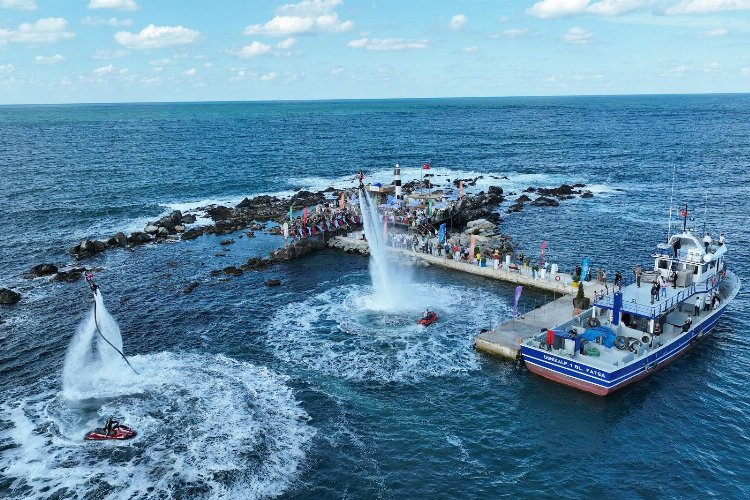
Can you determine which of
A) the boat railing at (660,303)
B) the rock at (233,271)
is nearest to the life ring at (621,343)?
the boat railing at (660,303)

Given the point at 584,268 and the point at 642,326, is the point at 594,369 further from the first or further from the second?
the point at 584,268

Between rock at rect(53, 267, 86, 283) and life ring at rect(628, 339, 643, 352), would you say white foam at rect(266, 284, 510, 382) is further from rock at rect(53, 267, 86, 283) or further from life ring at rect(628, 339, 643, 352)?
rock at rect(53, 267, 86, 283)

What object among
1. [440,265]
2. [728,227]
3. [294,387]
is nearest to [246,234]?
[440,265]

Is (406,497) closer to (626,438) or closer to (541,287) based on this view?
(626,438)

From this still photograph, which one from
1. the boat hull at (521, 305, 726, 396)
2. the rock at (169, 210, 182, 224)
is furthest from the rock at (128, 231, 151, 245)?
the boat hull at (521, 305, 726, 396)

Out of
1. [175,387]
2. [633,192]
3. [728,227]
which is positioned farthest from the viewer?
[633,192]

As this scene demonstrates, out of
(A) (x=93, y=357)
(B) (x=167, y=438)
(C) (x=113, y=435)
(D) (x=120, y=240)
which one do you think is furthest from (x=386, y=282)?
(D) (x=120, y=240)
